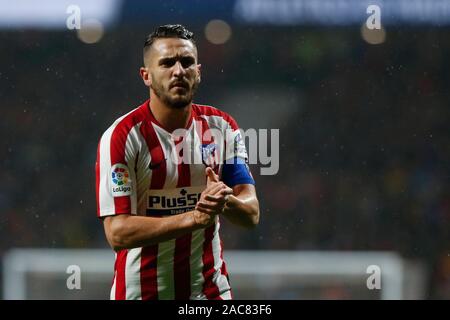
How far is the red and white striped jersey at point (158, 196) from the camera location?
2.77 metres

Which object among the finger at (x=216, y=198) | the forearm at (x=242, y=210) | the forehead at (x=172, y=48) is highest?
the forehead at (x=172, y=48)

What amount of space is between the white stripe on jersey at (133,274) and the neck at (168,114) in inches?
17.1

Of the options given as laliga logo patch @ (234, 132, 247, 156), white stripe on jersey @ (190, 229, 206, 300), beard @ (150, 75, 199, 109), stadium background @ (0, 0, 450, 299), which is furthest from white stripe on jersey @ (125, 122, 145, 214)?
stadium background @ (0, 0, 450, 299)

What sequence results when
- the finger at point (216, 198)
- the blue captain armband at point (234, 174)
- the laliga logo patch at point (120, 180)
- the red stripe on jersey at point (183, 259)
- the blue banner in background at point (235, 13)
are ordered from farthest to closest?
the blue banner in background at point (235, 13)
the blue captain armband at point (234, 174)
the red stripe on jersey at point (183, 259)
the laliga logo patch at point (120, 180)
the finger at point (216, 198)

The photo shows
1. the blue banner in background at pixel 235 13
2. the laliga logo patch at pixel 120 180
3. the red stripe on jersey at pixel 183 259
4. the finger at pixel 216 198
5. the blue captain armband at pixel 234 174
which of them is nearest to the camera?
the finger at pixel 216 198

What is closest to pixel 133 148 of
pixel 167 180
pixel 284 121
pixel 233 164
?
pixel 167 180

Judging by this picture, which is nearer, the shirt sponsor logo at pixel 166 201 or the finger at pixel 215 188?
the finger at pixel 215 188

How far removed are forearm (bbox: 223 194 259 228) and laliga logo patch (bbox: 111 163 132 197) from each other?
1.07 ft

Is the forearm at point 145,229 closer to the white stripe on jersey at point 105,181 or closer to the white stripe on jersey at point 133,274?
the white stripe on jersey at point 105,181

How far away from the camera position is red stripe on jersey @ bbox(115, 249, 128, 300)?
2893mm

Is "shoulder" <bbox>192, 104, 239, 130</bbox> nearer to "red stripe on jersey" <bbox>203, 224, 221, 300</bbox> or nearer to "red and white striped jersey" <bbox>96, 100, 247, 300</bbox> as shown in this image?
"red and white striped jersey" <bbox>96, 100, 247, 300</bbox>

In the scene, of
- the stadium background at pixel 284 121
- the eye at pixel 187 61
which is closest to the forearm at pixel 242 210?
the eye at pixel 187 61
